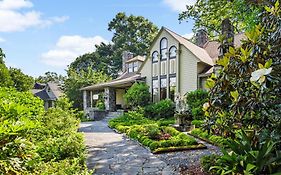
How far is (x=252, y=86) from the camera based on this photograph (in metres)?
3.95

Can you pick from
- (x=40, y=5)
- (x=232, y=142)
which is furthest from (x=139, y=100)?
(x=232, y=142)

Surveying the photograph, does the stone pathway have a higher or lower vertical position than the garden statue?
lower

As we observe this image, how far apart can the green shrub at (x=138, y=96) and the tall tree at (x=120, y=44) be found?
2104 cm

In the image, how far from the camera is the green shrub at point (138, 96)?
19297 mm

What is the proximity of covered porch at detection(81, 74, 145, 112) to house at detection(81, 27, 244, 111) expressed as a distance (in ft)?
0.28

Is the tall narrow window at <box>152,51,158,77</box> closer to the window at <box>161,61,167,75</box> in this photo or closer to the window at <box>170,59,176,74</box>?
the window at <box>161,61,167,75</box>

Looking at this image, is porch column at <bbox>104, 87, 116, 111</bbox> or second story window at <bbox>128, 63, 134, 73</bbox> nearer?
porch column at <bbox>104, 87, 116, 111</bbox>

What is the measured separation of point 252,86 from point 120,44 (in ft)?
128

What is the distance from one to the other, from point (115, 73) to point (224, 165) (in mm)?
37559

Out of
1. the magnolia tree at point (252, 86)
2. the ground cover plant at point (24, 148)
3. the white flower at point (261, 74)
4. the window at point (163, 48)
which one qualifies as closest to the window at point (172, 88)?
the window at point (163, 48)

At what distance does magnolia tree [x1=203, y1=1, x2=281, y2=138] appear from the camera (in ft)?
11.8

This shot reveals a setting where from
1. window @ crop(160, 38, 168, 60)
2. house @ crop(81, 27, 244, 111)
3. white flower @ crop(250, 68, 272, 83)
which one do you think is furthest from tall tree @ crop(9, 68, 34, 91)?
white flower @ crop(250, 68, 272, 83)

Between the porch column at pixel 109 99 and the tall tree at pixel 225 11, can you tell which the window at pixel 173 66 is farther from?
the porch column at pixel 109 99

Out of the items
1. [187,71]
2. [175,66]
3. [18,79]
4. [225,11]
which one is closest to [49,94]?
[18,79]
